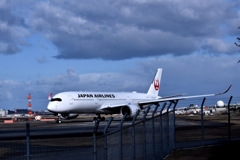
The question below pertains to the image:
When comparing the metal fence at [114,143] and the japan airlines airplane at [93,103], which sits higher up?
the japan airlines airplane at [93,103]

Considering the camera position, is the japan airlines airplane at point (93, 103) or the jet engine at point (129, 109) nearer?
the japan airlines airplane at point (93, 103)

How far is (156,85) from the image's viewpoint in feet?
208

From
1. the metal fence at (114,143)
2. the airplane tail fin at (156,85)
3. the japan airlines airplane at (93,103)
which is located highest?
the airplane tail fin at (156,85)

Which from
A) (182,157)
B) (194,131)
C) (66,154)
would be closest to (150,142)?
(182,157)

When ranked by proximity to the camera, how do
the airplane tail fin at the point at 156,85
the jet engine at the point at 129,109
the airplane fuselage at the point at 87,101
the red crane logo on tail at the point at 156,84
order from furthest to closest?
1. the red crane logo on tail at the point at 156,84
2. the airplane tail fin at the point at 156,85
3. the jet engine at the point at 129,109
4. the airplane fuselage at the point at 87,101

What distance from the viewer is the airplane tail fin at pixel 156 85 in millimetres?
62594

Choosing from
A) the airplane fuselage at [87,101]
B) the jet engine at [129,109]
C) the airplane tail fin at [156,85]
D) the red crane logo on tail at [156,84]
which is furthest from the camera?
the red crane logo on tail at [156,84]

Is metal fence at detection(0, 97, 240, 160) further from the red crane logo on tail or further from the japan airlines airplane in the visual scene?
the red crane logo on tail

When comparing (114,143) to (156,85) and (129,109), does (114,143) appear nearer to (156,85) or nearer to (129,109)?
(129,109)

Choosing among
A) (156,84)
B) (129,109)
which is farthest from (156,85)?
(129,109)

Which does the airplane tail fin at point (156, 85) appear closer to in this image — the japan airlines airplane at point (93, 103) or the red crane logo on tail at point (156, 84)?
the red crane logo on tail at point (156, 84)

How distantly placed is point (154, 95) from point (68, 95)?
59.7 feet

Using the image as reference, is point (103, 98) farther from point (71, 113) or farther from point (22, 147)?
point (22, 147)

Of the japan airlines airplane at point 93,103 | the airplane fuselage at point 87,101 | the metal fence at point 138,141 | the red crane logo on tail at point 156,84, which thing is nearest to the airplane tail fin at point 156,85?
the red crane logo on tail at point 156,84
